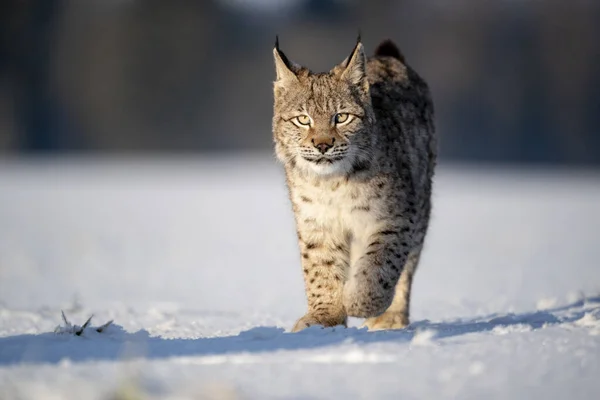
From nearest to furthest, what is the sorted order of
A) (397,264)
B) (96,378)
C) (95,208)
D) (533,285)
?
(96,378), (397,264), (533,285), (95,208)

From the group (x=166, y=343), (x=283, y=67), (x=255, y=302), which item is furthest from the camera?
(x=255, y=302)

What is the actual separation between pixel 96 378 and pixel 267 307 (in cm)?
313

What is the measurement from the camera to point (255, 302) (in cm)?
704

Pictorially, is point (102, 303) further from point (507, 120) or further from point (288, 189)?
point (507, 120)

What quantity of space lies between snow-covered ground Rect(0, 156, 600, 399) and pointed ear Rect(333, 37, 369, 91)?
1384mm

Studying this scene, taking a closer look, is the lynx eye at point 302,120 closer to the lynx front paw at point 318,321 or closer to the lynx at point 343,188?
the lynx at point 343,188

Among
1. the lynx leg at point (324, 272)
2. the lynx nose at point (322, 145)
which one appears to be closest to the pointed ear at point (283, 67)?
the lynx nose at point (322, 145)

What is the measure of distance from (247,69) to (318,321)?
1263 inches

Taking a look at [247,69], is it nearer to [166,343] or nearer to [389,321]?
[389,321]

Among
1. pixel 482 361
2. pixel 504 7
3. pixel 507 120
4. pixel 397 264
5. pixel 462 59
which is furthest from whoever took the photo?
pixel 504 7

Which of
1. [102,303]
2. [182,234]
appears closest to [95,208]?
[182,234]

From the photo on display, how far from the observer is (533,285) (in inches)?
313

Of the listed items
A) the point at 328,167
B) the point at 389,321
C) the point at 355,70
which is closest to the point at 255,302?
the point at 389,321

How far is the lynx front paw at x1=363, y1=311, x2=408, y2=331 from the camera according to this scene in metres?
6.00
